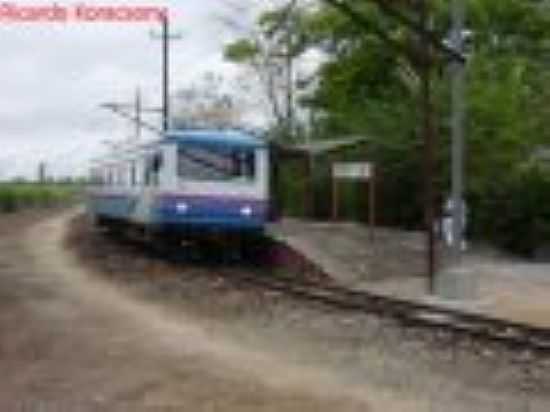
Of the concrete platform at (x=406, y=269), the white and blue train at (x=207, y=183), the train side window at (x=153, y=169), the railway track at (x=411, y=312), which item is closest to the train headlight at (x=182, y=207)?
the white and blue train at (x=207, y=183)

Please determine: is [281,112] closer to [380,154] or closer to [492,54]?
[492,54]

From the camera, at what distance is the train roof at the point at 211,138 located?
33469mm

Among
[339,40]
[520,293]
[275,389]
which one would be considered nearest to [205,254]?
[520,293]

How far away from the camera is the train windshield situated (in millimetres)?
33531

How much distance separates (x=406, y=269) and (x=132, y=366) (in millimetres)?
15848

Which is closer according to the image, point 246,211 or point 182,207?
point 182,207

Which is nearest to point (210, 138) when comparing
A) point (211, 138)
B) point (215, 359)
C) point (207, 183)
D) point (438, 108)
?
point (211, 138)

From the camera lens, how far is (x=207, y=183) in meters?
33.7

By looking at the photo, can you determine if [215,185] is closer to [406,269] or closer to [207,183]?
[207,183]

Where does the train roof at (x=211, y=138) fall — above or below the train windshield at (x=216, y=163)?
above

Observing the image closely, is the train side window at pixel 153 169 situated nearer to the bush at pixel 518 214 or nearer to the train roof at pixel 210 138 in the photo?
the train roof at pixel 210 138

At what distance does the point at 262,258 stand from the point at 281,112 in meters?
39.7

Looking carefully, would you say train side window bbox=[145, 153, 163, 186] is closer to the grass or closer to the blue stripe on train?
the blue stripe on train

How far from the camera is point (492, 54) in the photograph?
58406 millimetres
